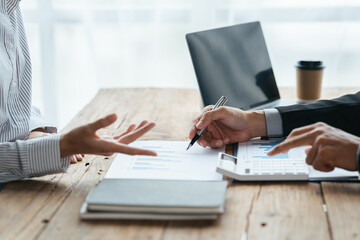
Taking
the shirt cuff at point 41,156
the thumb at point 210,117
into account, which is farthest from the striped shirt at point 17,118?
the thumb at point 210,117

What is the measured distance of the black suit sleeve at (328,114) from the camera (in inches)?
50.8

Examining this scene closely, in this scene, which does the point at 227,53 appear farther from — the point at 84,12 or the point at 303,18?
the point at 84,12

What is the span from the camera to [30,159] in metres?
1.07

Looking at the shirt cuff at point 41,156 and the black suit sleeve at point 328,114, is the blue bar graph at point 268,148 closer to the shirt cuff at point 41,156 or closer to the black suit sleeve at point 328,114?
the black suit sleeve at point 328,114

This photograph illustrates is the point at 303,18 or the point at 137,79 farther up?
the point at 303,18

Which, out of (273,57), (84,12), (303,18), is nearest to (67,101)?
(84,12)

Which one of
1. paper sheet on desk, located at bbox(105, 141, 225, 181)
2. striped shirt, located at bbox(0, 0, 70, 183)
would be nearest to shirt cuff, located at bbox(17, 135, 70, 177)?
striped shirt, located at bbox(0, 0, 70, 183)

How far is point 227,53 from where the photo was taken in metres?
1.60

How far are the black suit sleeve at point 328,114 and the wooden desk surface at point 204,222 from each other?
0.30 m

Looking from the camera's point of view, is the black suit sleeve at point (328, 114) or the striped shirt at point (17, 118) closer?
the striped shirt at point (17, 118)

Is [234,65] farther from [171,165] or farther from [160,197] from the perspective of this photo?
[160,197]

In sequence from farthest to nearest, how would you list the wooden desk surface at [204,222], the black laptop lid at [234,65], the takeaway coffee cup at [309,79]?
the takeaway coffee cup at [309,79], the black laptop lid at [234,65], the wooden desk surface at [204,222]

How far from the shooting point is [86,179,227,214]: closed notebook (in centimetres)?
89

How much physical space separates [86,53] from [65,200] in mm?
2080
